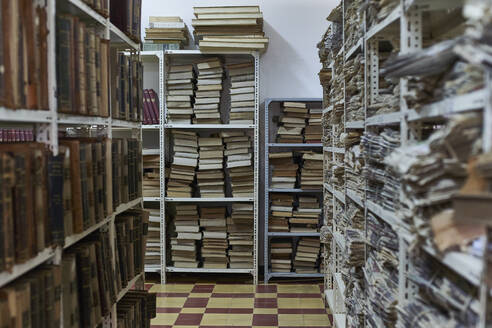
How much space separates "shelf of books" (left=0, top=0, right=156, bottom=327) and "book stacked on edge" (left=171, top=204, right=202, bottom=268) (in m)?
2.11

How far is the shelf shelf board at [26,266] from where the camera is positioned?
52.2 inches

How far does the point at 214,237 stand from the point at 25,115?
3490 millimetres

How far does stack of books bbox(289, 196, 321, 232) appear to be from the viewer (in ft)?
15.9

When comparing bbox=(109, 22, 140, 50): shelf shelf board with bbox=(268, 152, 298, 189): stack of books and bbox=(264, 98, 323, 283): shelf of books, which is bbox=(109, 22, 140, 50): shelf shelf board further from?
bbox=(268, 152, 298, 189): stack of books

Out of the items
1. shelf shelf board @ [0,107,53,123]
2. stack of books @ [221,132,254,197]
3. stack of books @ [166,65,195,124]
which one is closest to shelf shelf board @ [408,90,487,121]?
shelf shelf board @ [0,107,53,123]

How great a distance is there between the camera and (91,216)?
6.56 feet

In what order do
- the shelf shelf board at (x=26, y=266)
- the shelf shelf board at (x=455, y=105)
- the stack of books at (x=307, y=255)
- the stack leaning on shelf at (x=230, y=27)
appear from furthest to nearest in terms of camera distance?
1. the stack of books at (x=307, y=255)
2. the stack leaning on shelf at (x=230, y=27)
3. the shelf shelf board at (x=26, y=266)
4. the shelf shelf board at (x=455, y=105)

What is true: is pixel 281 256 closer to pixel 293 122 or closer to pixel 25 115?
pixel 293 122

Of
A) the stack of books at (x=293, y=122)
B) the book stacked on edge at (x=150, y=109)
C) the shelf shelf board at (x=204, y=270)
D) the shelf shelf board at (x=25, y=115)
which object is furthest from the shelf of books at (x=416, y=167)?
the book stacked on edge at (x=150, y=109)

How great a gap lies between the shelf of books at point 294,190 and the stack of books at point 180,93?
29.6 inches

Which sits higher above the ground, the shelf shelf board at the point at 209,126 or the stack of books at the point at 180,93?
the stack of books at the point at 180,93

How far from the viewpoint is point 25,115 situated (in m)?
1.48

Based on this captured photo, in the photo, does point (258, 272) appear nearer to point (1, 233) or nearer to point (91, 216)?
point (91, 216)

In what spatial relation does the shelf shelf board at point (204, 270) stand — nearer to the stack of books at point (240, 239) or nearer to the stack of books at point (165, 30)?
the stack of books at point (240, 239)
